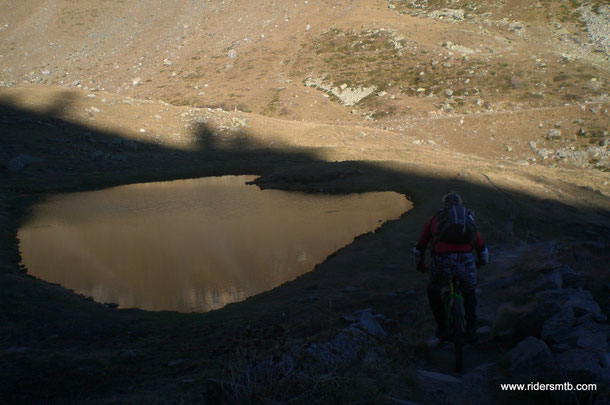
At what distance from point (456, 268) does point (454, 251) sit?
0.81ft

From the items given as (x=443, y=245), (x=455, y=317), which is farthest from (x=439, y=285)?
(x=443, y=245)

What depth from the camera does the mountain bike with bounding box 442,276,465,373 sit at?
6.64 metres

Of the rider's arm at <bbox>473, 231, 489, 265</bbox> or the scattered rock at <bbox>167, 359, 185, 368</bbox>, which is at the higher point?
the rider's arm at <bbox>473, 231, 489, 265</bbox>

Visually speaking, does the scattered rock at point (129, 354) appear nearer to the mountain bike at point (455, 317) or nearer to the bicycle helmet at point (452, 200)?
the mountain bike at point (455, 317)

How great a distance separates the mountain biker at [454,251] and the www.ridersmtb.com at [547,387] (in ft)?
3.36

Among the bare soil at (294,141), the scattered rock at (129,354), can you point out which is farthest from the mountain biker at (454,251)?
the scattered rock at (129,354)

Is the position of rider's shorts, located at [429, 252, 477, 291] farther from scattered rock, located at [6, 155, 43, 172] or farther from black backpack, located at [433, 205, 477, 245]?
scattered rock, located at [6, 155, 43, 172]

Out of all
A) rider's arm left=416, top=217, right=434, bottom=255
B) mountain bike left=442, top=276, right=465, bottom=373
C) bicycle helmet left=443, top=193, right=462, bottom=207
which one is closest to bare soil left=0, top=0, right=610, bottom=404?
mountain bike left=442, top=276, right=465, bottom=373

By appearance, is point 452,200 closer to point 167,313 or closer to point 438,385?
point 438,385

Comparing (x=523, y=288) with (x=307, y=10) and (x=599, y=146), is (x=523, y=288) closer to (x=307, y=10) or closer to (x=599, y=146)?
(x=599, y=146)

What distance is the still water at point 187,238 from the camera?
44.0 feet

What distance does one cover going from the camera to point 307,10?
7975 centimetres

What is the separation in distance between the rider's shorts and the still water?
6.61 metres

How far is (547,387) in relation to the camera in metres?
5.67
